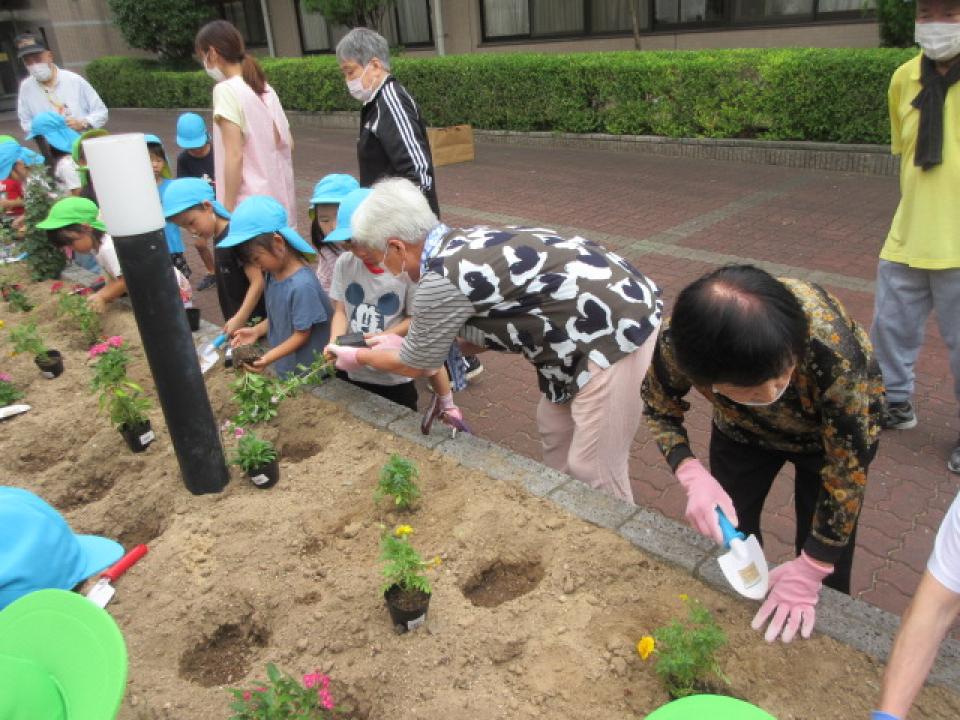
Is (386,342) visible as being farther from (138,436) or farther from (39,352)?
(39,352)

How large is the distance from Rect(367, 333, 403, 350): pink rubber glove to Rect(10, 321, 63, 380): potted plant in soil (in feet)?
8.09

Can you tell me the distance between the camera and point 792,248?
6.53m

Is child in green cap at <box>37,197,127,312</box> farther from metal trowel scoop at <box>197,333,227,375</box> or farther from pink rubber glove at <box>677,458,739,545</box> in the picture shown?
pink rubber glove at <box>677,458,739,545</box>

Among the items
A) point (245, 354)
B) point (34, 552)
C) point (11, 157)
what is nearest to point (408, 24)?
point (11, 157)

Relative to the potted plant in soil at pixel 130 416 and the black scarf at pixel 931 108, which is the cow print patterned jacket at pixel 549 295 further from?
the potted plant in soil at pixel 130 416

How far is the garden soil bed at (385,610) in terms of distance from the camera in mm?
1972

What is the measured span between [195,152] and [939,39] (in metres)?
5.16

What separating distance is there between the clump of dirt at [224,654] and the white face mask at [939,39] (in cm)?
347

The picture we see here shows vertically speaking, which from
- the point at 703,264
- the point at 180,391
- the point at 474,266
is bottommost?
the point at 703,264

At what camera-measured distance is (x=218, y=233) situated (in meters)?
4.25

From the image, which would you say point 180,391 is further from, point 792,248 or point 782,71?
point 782,71

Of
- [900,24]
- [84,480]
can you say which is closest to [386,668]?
[84,480]

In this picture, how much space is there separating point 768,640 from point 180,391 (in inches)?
87.7

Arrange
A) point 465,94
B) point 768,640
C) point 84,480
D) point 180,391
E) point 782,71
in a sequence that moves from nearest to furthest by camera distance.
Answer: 1. point 768,640
2. point 180,391
3. point 84,480
4. point 782,71
5. point 465,94
